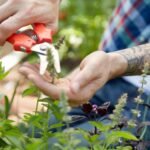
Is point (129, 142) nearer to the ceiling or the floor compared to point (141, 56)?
nearer to the floor

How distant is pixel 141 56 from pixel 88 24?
280 centimetres

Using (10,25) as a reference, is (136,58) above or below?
below

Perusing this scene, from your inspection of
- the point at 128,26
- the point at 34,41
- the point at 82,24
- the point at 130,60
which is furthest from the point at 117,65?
the point at 82,24

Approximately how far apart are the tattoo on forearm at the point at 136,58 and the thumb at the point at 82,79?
35cm

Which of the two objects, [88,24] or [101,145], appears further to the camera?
[88,24]

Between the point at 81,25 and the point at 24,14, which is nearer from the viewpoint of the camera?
the point at 24,14

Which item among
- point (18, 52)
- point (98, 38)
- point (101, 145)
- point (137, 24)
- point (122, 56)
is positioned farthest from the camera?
point (98, 38)

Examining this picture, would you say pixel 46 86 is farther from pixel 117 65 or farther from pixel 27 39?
pixel 117 65

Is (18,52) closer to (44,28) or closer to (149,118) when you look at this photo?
(44,28)

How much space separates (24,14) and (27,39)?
104mm

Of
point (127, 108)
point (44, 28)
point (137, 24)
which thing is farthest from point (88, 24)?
point (44, 28)

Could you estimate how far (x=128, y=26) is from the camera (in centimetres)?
272

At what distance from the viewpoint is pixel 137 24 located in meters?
2.64

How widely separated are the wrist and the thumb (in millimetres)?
183
